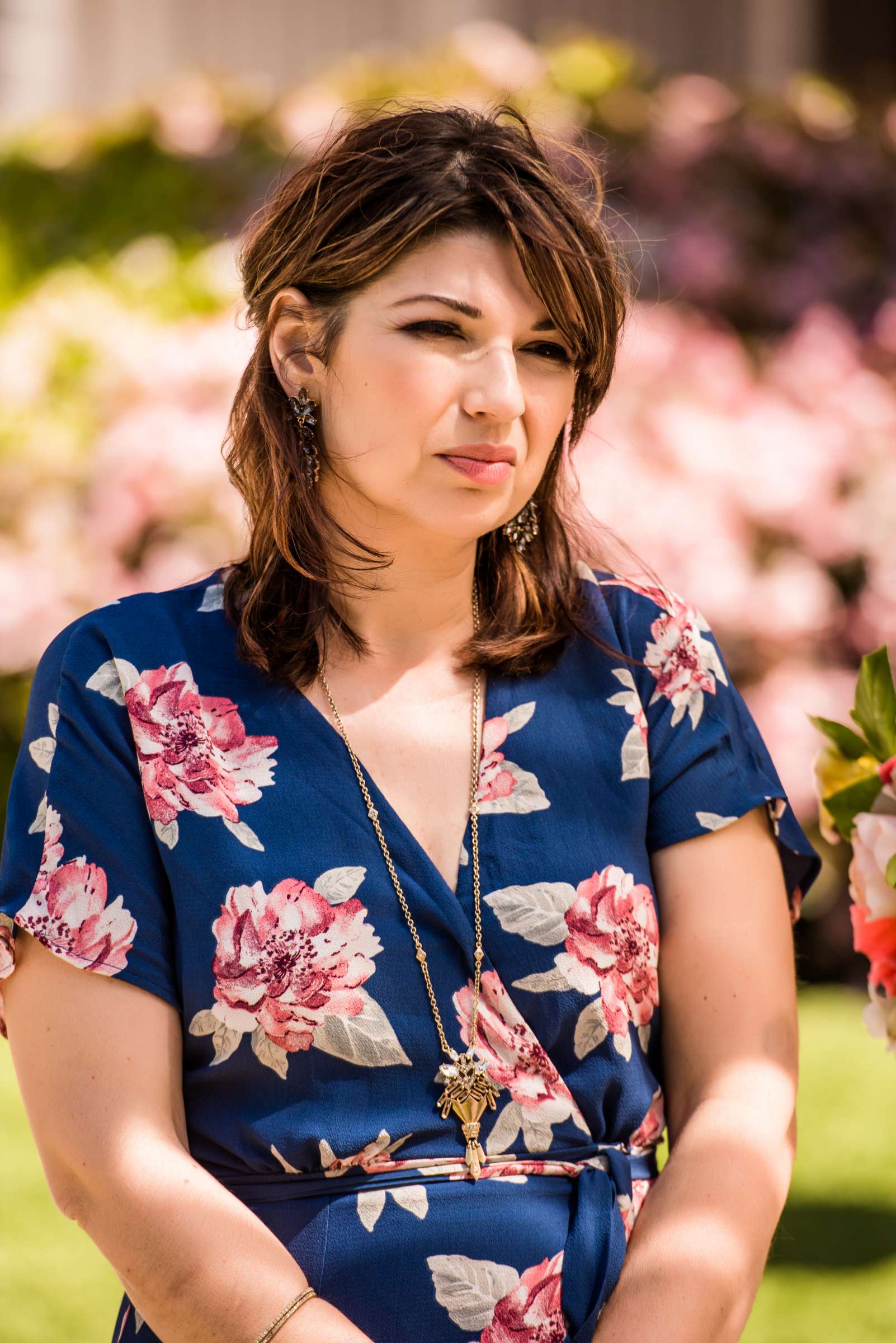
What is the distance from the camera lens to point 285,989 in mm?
1758

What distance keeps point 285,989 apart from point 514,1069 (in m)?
0.29

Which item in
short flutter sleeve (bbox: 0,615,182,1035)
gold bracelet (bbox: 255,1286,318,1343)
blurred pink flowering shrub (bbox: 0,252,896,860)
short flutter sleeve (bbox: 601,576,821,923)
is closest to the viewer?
gold bracelet (bbox: 255,1286,318,1343)

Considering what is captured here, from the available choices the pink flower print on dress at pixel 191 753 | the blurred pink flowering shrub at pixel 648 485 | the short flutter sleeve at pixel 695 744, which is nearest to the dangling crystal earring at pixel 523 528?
the short flutter sleeve at pixel 695 744

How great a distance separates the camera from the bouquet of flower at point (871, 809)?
1657 millimetres

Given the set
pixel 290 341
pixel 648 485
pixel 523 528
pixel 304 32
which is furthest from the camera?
pixel 304 32

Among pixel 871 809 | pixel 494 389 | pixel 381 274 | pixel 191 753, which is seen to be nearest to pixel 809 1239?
pixel 871 809

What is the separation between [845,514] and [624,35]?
652cm

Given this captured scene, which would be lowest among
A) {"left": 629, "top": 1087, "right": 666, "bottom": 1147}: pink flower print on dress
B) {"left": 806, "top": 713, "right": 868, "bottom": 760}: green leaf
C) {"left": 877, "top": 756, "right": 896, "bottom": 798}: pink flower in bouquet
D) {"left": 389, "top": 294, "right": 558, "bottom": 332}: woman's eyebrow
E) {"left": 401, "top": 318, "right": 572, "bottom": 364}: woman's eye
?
{"left": 629, "top": 1087, "right": 666, "bottom": 1147}: pink flower print on dress

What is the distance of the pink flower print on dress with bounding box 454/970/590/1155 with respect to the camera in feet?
5.92

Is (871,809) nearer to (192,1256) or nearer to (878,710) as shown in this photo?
(878,710)

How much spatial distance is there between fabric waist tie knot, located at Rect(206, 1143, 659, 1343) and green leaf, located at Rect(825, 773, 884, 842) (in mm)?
520

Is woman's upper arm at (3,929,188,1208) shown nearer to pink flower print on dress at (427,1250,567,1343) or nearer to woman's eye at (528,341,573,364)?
pink flower print on dress at (427,1250,567,1343)

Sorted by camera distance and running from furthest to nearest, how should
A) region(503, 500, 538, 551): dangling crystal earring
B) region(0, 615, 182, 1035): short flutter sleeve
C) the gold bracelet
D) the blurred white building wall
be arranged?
1. the blurred white building wall
2. region(503, 500, 538, 551): dangling crystal earring
3. region(0, 615, 182, 1035): short flutter sleeve
4. the gold bracelet

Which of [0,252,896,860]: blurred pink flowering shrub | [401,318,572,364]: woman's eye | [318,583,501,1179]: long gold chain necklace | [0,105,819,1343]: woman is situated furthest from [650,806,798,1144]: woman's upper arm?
[0,252,896,860]: blurred pink flowering shrub
